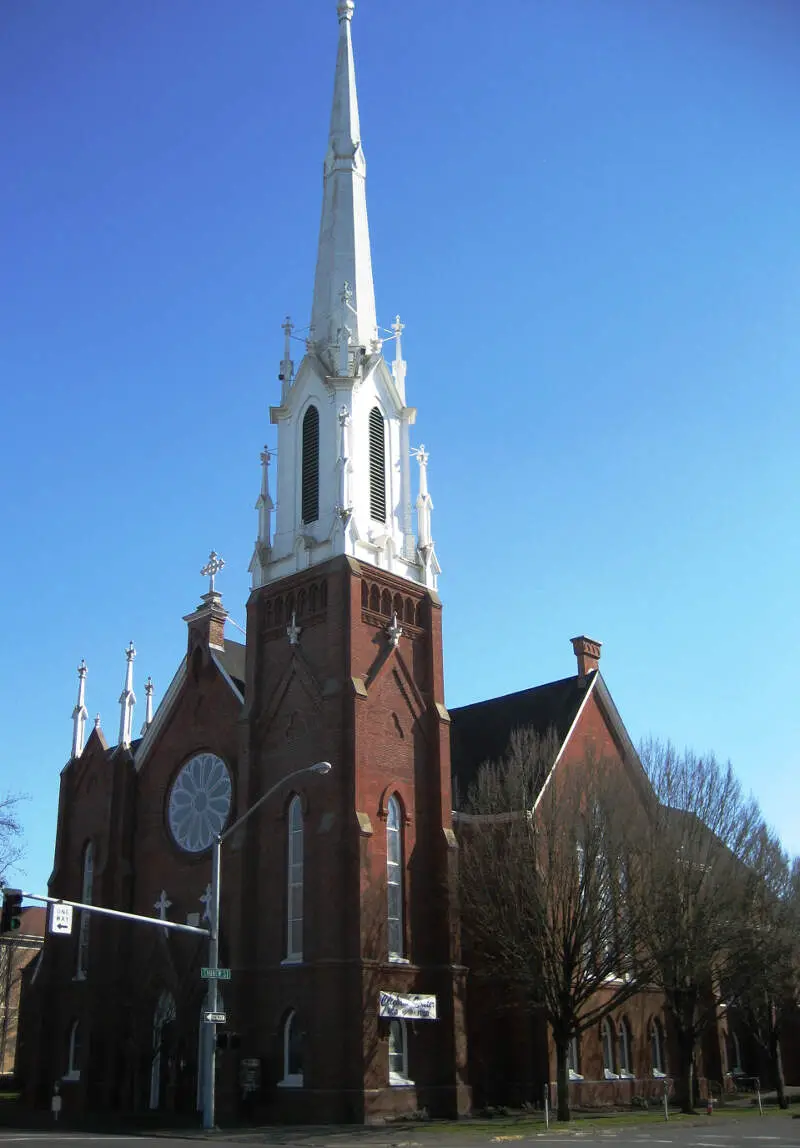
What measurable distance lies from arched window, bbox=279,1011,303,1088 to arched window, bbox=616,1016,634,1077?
14407 millimetres

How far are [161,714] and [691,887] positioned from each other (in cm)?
2117

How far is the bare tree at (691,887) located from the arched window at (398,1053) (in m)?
7.81

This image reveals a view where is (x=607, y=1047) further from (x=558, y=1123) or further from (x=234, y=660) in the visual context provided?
(x=234, y=660)

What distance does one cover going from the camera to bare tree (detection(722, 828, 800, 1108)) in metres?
40.1

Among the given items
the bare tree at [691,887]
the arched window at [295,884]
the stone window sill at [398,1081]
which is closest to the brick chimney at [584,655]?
the bare tree at [691,887]

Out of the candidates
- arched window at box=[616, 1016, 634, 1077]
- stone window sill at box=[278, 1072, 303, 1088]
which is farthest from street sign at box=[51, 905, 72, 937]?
arched window at box=[616, 1016, 634, 1077]

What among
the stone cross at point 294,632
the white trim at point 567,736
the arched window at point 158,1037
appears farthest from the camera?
the arched window at point 158,1037

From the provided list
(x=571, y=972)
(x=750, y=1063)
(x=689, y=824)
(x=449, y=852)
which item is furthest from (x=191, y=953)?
(x=750, y=1063)

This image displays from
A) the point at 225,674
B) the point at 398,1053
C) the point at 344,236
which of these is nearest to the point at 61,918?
the point at 398,1053

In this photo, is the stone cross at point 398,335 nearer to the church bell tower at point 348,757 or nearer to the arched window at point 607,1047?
the church bell tower at point 348,757

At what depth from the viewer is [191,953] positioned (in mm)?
39438

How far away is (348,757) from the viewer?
117ft

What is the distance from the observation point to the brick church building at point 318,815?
34469 mm

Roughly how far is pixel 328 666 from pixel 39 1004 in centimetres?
1938
